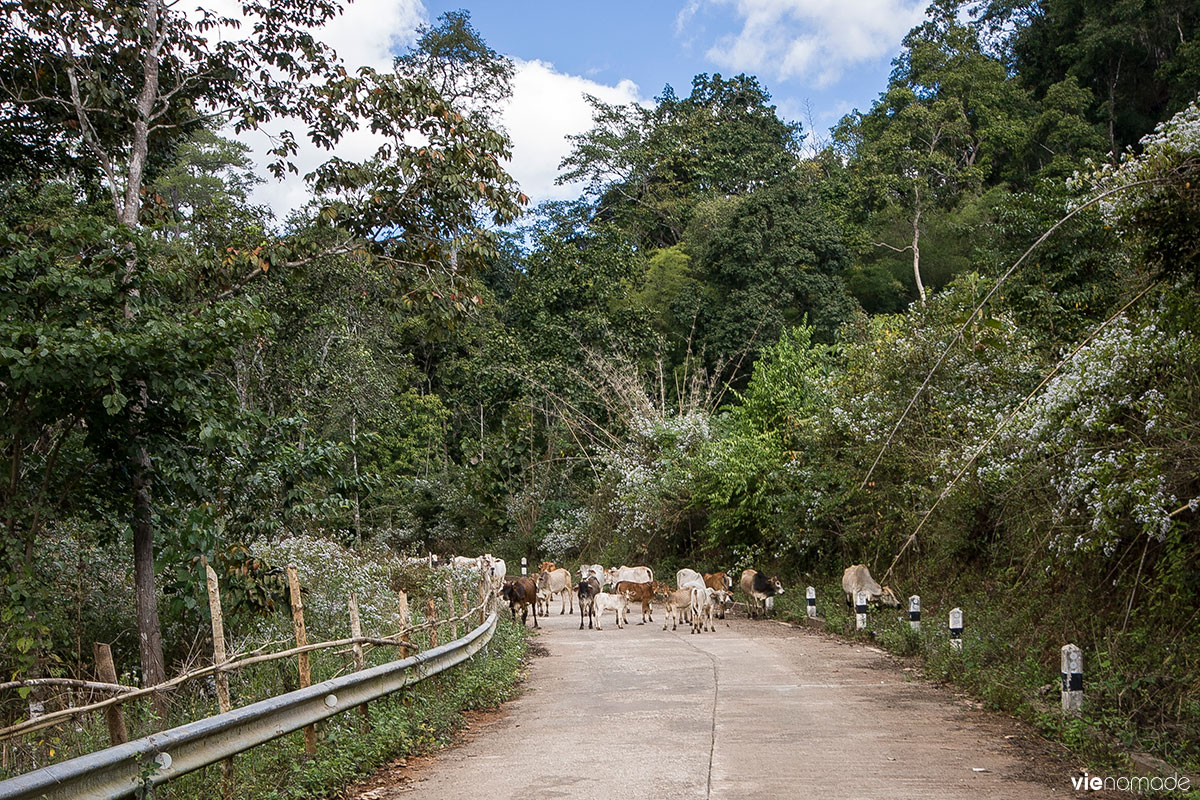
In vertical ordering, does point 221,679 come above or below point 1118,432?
below

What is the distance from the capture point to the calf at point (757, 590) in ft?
78.2

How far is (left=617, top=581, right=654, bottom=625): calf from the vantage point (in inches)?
950

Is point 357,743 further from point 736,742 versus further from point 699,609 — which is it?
point 699,609

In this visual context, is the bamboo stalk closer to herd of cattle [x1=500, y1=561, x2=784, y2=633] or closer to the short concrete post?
the short concrete post

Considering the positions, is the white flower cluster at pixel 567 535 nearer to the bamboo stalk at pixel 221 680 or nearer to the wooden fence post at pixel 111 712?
the bamboo stalk at pixel 221 680

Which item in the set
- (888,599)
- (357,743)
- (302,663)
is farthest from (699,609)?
(302,663)

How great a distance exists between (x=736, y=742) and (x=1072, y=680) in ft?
10.8

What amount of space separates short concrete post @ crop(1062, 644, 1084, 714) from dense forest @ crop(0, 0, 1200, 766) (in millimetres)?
226

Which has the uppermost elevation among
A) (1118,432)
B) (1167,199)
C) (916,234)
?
(916,234)

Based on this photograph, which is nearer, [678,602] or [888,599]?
[888,599]

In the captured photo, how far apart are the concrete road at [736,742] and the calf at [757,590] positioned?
8769mm

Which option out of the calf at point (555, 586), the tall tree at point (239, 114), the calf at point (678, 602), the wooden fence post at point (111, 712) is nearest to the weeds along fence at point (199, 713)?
the wooden fence post at point (111, 712)

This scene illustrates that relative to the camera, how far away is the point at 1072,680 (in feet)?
31.9

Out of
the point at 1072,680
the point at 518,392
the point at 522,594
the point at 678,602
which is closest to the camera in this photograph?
the point at 1072,680
